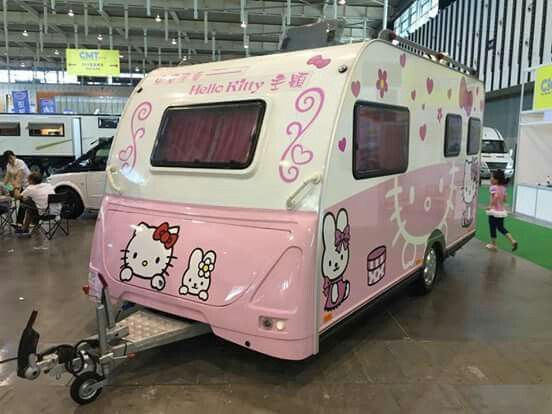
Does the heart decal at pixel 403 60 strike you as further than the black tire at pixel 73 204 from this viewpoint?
No

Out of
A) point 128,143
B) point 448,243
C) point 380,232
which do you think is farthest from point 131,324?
point 448,243

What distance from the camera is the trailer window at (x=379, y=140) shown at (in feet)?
11.4

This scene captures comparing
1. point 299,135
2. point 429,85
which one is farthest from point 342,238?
point 429,85

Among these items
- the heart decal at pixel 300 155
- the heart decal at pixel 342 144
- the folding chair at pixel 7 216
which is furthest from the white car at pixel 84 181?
the heart decal at pixel 342 144

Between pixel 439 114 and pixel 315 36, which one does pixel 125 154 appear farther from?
pixel 439 114

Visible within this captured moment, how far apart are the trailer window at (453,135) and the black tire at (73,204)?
26.1ft

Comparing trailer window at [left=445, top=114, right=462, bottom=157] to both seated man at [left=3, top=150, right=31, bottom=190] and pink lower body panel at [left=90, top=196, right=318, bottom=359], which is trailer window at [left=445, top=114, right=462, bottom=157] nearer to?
pink lower body panel at [left=90, top=196, right=318, bottom=359]

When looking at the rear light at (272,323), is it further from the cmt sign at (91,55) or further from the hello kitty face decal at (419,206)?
the cmt sign at (91,55)

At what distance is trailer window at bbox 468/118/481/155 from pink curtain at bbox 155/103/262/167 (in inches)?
146

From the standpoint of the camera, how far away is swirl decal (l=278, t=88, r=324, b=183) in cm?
317

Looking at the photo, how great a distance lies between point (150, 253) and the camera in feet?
11.5

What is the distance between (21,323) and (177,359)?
5.94 ft

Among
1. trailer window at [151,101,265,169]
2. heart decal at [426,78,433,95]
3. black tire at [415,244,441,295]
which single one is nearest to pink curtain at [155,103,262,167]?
trailer window at [151,101,265,169]

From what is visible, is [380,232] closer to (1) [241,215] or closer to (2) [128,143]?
(1) [241,215]
